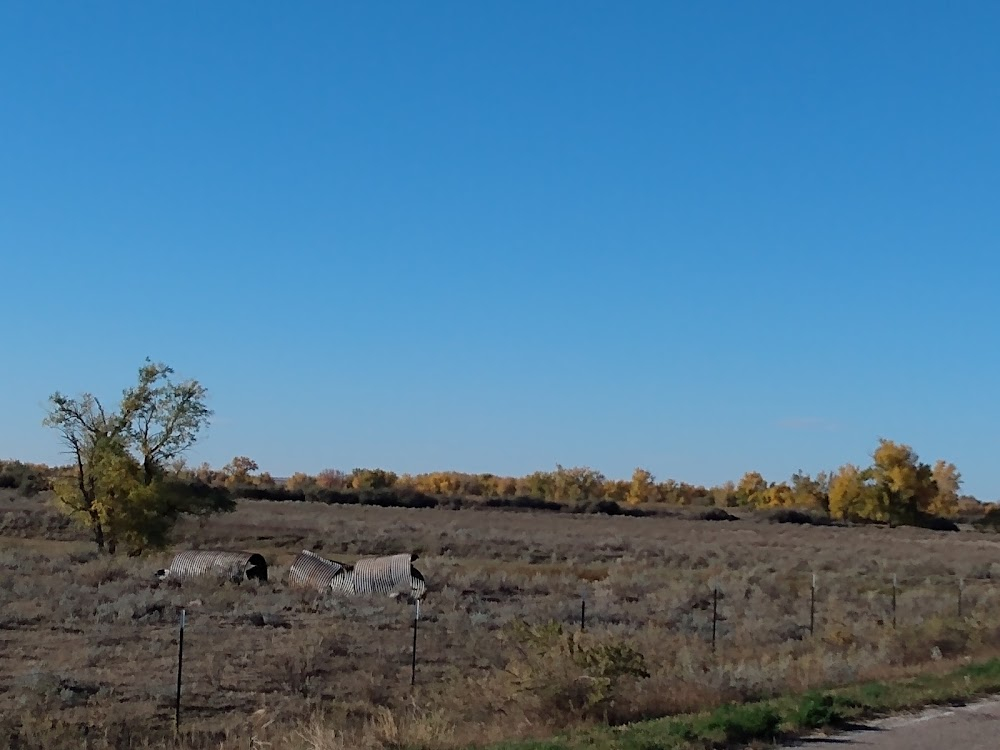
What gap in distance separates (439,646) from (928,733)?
1155 centimetres

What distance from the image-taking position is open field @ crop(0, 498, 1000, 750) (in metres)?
13.6

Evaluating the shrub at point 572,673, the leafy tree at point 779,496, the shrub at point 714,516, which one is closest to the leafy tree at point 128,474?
the shrub at point 572,673

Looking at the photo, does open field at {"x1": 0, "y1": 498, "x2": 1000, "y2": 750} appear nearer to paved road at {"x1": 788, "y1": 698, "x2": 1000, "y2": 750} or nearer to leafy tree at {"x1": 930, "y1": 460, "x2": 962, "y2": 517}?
paved road at {"x1": 788, "y1": 698, "x2": 1000, "y2": 750}

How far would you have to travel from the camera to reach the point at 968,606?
3009cm

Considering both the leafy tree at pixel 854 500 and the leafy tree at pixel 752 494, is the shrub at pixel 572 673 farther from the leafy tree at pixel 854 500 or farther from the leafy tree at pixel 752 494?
the leafy tree at pixel 752 494

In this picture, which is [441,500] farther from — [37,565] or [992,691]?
[992,691]

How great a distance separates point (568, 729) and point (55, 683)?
8234mm

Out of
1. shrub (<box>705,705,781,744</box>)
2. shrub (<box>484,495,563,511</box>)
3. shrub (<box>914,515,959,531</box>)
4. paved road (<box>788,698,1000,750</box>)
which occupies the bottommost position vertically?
paved road (<box>788,698,1000,750</box>)

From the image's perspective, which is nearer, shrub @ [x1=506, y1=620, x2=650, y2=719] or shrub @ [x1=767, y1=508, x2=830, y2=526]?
shrub @ [x1=506, y1=620, x2=650, y2=719]

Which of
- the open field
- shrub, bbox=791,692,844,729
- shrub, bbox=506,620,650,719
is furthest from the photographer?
the open field

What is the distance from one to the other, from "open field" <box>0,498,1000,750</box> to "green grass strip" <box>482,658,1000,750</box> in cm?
96

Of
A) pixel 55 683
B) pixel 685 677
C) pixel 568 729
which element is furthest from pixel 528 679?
pixel 55 683

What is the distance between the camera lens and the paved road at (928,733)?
36.2 ft

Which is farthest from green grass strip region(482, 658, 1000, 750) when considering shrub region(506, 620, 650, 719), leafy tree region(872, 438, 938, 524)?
leafy tree region(872, 438, 938, 524)
